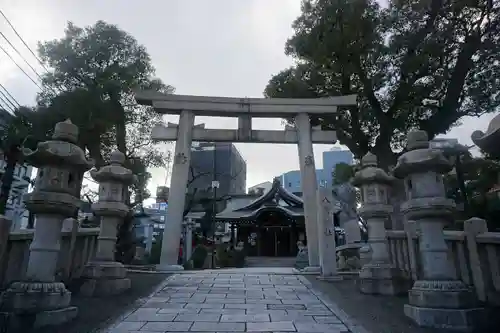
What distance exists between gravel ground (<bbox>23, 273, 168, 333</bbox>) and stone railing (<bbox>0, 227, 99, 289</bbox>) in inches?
25.7

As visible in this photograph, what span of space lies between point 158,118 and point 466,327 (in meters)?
15.8

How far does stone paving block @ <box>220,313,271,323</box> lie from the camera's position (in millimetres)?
4379

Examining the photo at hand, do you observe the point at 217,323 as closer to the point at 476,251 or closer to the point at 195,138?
the point at 476,251

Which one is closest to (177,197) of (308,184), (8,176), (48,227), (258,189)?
(308,184)

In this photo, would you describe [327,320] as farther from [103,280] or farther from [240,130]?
[240,130]


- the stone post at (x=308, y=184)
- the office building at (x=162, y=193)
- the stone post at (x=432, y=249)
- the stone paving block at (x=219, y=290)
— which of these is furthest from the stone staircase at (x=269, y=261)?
the stone post at (x=432, y=249)

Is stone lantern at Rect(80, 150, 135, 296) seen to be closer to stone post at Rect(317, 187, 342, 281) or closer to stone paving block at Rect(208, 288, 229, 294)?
stone paving block at Rect(208, 288, 229, 294)

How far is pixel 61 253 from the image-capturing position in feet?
20.6

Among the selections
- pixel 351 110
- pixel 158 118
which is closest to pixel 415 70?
pixel 351 110

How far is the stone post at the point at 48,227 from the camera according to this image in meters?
4.11

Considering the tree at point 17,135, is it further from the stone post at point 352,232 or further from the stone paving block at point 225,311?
the stone post at point 352,232

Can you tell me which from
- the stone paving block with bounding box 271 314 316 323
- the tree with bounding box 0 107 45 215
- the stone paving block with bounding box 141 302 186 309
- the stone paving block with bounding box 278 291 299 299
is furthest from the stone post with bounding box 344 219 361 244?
the tree with bounding box 0 107 45 215

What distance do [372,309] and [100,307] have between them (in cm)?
416

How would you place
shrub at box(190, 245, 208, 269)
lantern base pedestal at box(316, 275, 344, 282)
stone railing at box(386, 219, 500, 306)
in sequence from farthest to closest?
shrub at box(190, 245, 208, 269), lantern base pedestal at box(316, 275, 344, 282), stone railing at box(386, 219, 500, 306)
